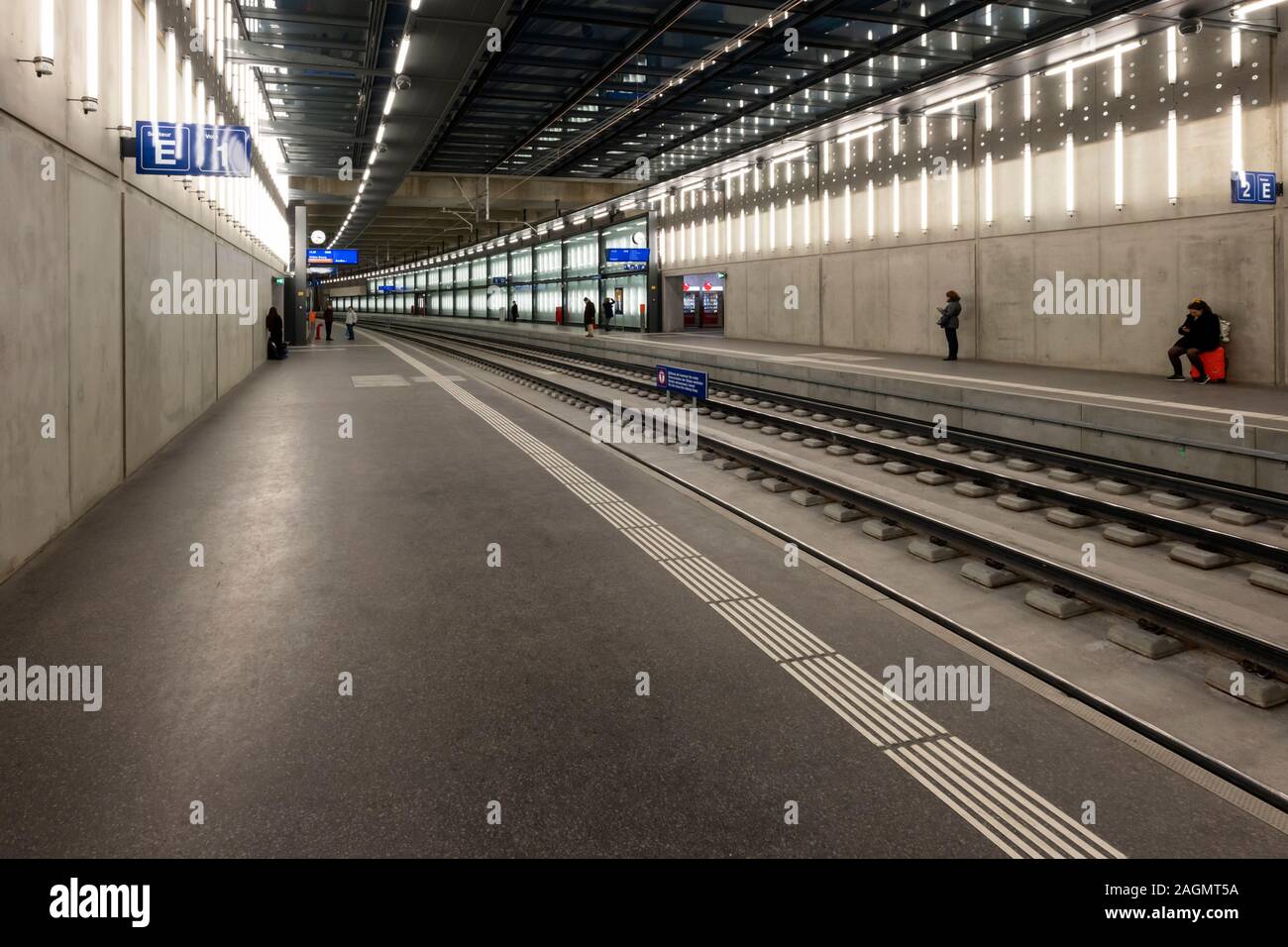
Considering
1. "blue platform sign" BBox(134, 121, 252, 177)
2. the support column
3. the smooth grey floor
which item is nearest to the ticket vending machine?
the support column

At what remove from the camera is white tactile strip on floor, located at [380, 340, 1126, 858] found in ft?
9.86

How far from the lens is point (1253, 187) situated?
12.7 meters

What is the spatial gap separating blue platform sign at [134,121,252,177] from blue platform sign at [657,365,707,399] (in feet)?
21.7

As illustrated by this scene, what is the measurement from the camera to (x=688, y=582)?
5922 millimetres

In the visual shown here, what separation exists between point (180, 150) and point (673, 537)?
6.52 metres

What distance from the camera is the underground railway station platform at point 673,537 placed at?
2926mm

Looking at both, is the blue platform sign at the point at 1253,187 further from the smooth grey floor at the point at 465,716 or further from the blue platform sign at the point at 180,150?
the blue platform sign at the point at 180,150

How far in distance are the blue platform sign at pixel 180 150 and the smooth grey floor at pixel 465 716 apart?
3879mm

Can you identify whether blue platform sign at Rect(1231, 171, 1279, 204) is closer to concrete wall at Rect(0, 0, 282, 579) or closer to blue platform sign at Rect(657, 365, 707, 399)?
blue platform sign at Rect(657, 365, 707, 399)

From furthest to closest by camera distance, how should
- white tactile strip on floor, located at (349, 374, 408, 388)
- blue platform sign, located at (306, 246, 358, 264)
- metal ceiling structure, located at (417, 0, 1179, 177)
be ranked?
blue platform sign, located at (306, 246, 358, 264), white tactile strip on floor, located at (349, 374, 408, 388), metal ceiling structure, located at (417, 0, 1179, 177)

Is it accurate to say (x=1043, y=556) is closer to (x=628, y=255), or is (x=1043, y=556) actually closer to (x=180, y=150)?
(x=180, y=150)

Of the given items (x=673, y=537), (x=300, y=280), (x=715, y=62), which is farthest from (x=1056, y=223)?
(x=300, y=280)
